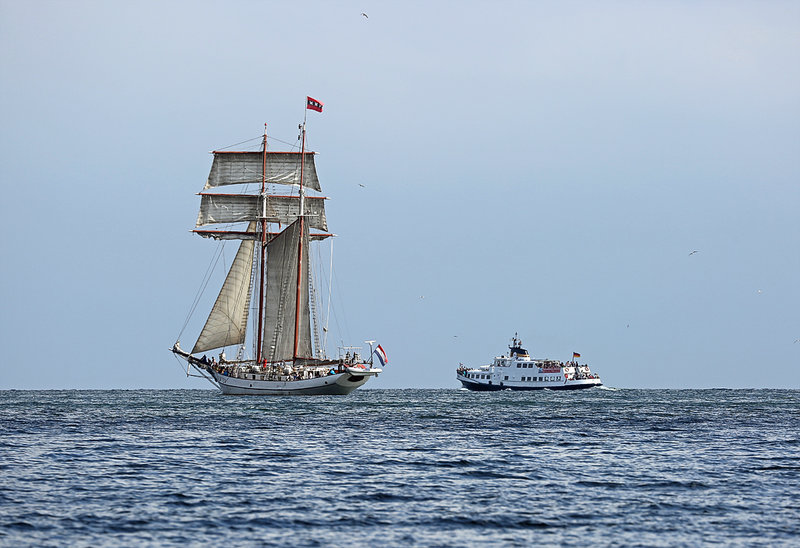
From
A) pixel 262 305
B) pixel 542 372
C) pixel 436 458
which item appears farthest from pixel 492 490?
pixel 542 372

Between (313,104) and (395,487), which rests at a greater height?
(313,104)

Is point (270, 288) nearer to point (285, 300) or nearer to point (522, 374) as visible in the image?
point (285, 300)

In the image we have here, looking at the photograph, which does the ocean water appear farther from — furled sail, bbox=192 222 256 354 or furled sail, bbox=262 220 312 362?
furled sail, bbox=192 222 256 354

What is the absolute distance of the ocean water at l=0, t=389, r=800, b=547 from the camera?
24266 mm

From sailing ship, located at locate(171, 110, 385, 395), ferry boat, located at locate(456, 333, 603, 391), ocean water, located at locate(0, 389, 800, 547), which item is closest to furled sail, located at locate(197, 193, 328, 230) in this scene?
sailing ship, located at locate(171, 110, 385, 395)

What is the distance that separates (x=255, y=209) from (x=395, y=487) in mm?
99347

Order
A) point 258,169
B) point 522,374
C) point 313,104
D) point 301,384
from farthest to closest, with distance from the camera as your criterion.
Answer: point 522,374 < point 258,169 < point 313,104 < point 301,384

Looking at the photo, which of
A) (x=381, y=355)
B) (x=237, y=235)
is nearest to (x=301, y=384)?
(x=381, y=355)

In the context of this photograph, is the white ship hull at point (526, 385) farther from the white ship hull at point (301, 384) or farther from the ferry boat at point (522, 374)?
the white ship hull at point (301, 384)

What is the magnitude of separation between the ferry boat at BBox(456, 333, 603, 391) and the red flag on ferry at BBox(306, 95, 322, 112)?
61.9 meters

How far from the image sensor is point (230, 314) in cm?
11744

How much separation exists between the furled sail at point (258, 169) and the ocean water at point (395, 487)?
2908 inches

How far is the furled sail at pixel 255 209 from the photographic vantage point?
128 metres

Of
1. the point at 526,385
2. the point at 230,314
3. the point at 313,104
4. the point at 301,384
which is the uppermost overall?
the point at 313,104
